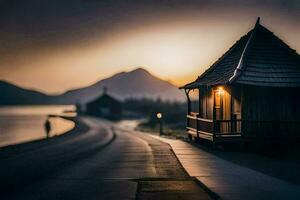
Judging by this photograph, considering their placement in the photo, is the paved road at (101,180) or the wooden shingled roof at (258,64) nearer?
the paved road at (101,180)

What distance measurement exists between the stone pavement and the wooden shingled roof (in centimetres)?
601

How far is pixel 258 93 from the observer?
71.2 ft

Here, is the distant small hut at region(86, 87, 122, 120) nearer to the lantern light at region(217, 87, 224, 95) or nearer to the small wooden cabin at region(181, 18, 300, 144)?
the lantern light at region(217, 87, 224, 95)

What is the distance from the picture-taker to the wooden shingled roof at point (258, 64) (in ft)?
69.9

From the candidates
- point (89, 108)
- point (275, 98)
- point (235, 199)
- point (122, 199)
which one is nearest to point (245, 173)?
point (235, 199)

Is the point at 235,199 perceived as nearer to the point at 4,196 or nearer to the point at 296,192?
the point at 296,192

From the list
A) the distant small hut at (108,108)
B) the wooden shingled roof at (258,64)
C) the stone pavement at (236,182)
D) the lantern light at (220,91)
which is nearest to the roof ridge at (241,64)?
the wooden shingled roof at (258,64)

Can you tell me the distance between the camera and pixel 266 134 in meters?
21.4

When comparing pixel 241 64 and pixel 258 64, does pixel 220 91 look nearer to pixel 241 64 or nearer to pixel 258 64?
pixel 241 64

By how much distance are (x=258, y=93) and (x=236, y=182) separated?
35.2 feet

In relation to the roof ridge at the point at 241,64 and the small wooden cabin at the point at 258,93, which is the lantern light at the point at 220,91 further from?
the roof ridge at the point at 241,64

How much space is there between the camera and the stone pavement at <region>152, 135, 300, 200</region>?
10102 millimetres


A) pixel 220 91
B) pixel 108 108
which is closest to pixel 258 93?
pixel 220 91

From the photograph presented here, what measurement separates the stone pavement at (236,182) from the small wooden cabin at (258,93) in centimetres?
493
